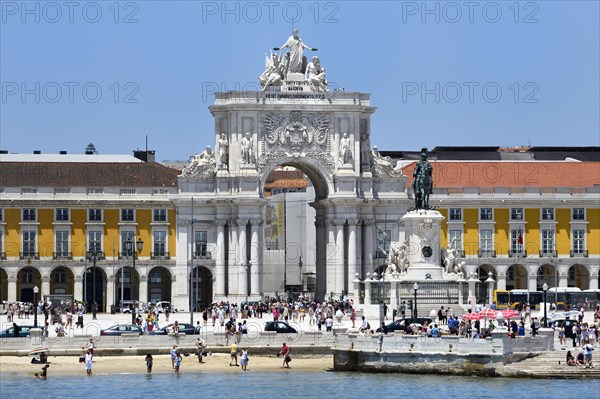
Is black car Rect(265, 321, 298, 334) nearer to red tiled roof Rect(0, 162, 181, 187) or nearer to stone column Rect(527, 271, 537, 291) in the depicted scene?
red tiled roof Rect(0, 162, 181, 187)

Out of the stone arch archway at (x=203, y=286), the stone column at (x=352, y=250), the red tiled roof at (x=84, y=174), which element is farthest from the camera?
the red tiled roof at (x=84, y=174)

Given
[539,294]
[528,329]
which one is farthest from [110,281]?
[528,329]

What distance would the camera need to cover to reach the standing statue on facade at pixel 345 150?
129 metres

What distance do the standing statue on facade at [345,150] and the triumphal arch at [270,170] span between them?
60 mm

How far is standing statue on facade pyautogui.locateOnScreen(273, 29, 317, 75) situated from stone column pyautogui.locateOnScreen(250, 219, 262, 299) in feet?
Answer: 31.4

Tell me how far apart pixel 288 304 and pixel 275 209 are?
41.8m

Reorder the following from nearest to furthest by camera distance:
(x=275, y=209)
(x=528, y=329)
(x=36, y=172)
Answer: (x=528, y=329), (x=36, y=172), (x=275, y=209)

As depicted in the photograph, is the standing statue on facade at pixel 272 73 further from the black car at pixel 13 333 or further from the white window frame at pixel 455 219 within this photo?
the black car at pixel 13 333

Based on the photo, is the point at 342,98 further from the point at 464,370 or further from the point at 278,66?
the point at 464,370

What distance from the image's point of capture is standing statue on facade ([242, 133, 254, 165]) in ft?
421

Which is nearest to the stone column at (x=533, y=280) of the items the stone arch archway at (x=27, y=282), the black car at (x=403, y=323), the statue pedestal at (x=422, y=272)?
the stone arch archway at (x=27, y=282)

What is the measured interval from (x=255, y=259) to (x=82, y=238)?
484 inches

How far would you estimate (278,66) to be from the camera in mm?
130500

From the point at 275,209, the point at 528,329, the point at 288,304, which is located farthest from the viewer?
the point at 275,209
